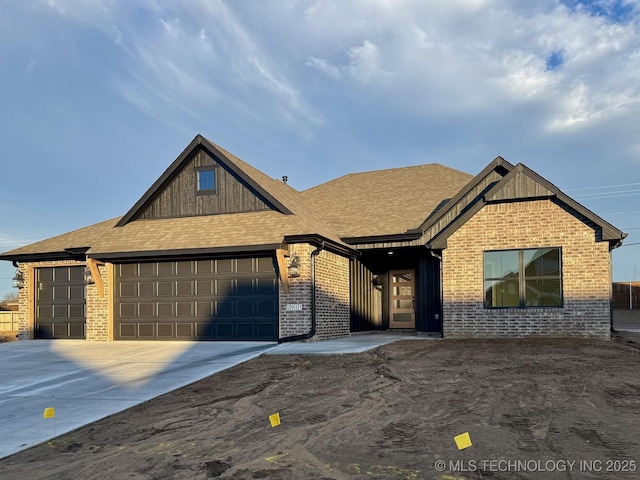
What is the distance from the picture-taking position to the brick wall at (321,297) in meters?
15.2

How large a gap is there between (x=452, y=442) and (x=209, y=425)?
303 centimetres

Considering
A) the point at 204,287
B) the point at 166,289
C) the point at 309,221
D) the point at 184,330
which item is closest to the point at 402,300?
the point at 309,221

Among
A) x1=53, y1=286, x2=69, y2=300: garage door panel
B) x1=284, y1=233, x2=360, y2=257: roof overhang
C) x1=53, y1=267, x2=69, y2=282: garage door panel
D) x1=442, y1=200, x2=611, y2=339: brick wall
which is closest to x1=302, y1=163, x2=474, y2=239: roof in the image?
x1=284, y1=233, x2=360, y2=257: roof overhang

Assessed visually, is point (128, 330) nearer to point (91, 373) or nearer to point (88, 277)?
point (88, 277)

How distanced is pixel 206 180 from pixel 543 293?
10490 millimetres

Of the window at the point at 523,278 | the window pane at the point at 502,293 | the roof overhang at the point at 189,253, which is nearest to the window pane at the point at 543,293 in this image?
the window at the point at 523,278

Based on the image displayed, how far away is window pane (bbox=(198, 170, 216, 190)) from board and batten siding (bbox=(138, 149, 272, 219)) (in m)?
0.15

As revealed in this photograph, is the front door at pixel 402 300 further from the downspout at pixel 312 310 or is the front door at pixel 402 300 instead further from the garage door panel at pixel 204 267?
the garage door panel at pixel 204 267

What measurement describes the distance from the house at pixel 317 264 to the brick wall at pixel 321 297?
4cm

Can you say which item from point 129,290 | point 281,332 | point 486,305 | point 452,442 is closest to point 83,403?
point 452,442

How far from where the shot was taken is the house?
47.5 ft

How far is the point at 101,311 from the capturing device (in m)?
17.1

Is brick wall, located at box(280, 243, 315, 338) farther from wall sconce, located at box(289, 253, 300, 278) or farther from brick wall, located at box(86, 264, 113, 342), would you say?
brick wall, located at box(86, 264, 113, 342)

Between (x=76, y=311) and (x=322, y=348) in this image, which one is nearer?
(x=322, y=348)
